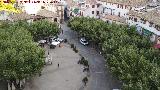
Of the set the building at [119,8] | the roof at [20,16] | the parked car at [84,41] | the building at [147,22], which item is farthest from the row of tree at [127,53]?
the roof at [20,16]

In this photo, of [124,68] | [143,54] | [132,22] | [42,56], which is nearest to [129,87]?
[124,68]

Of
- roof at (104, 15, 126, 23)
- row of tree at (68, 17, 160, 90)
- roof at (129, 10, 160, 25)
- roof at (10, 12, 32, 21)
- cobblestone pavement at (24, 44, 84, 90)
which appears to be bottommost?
cobblestone pavement at (24, 44, 84, 90)

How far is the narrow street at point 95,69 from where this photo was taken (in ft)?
239

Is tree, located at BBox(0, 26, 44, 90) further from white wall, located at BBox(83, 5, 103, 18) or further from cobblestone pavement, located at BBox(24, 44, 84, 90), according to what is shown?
white wall, located at BBox(83, 5, 103, 18)

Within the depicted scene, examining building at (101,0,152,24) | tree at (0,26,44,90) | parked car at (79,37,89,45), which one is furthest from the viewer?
building at (101,0,152,24)

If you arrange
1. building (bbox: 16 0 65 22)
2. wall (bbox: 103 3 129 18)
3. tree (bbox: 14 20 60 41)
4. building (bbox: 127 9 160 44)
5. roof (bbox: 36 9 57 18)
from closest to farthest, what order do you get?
building (bbox: 127 9 160 44), tree (bbox: 14 20 60 41), wall (bbox: 103 3 129 18), roof (bbox: 36 9 57 18), building (bbox: 16 0 65 22)

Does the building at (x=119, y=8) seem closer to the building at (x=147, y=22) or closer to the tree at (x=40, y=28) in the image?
the building at (x=147, y=22)

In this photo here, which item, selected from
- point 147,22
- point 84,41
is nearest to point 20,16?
point 84,41

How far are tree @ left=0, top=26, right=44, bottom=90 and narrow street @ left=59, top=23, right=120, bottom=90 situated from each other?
39.9 ft

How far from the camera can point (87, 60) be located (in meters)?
85.9

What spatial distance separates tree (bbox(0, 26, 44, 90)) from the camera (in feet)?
208

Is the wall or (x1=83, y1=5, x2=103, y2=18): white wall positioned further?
(x1=83, y1=5, x2=103, y2=18): white wall

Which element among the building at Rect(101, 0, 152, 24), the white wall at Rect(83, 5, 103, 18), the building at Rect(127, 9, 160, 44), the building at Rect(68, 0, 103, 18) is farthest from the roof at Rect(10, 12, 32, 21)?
the building at Rect(127, 9, 160, 44)

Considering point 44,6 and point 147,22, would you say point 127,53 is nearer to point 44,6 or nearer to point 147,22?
point 147,22
